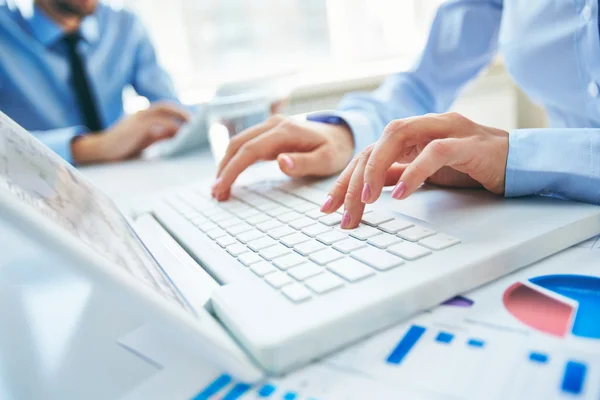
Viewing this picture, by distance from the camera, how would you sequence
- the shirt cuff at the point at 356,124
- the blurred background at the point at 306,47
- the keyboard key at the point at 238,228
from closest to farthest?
1. the keyboard key at the point at 238,228
2. the shirt cuff at the point at 356,124
3. the blurred background at the point at 306,47

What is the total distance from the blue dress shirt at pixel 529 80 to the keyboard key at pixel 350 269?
0.19 meters

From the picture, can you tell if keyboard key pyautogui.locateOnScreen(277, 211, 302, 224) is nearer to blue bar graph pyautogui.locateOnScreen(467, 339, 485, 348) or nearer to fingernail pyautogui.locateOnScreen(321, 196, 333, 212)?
fingernail pyautogui.locateOnScreen(321, 196, 333, 212)

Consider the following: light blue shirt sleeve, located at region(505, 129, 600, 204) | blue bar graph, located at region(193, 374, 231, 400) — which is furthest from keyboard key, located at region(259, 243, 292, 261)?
light blue shirt sleeve, located at region(505, 129, 600, 204)

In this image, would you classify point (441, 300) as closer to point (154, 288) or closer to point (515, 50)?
point (154, 288)

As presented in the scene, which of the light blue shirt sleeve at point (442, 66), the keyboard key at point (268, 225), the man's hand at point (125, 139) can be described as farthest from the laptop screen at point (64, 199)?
the man's hand at point (125, 139)

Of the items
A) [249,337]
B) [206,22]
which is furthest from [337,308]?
[206,22]

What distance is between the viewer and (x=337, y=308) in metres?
0.25

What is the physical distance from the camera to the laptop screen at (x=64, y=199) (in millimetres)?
241

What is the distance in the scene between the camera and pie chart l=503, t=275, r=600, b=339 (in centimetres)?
24

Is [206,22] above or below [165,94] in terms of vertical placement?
above

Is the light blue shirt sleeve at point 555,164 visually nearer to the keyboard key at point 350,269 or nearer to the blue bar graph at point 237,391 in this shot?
the keyboard key at point 350,269

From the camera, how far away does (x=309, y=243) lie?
13.6 inches

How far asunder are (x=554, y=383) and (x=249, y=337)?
0.47 feet

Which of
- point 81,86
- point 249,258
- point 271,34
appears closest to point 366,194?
point 249,258
